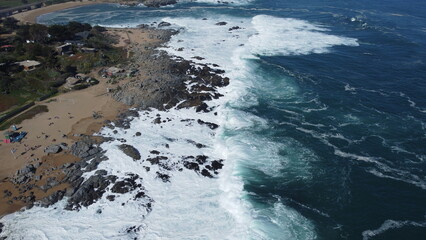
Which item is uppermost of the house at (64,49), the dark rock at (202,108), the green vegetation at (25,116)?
the house at (64,49)

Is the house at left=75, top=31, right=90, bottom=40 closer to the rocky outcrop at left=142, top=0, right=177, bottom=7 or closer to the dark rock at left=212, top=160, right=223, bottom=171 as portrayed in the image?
the rocky outcrop at left=142, top=0, right=177, bottom=7

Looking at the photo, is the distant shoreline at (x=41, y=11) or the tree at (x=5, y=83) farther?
the distant shoreline at (x=41, y=11)

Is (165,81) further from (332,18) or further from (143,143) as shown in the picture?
(332,18)

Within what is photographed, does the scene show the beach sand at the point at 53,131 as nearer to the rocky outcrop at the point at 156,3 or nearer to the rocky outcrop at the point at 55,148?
the rocky outcrop at the point at 55,148

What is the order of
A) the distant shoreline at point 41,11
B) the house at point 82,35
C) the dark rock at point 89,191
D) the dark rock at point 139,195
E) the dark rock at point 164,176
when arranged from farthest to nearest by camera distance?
1. the distant shoreline at point 41,11
2. the house at point 82,35
3. the dark rock at point 164,176
4. the dark rock at point 139,195
5. the dark rock at point 89,191

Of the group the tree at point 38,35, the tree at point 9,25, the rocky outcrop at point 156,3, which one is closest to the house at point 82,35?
the tree at point 38,35

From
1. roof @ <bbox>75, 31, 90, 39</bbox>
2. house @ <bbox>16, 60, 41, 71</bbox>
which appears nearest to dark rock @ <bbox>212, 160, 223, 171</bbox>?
house @ <bbox>16, 60, 41, 71</bbox>

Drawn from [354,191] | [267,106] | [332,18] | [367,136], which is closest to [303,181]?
[354,191]
